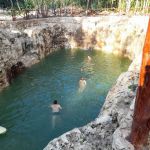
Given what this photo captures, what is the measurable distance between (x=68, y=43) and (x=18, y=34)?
13.2 meters

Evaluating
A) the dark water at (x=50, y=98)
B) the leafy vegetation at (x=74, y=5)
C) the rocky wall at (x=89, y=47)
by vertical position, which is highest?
the leafy vegetation at (x=74, y=5)

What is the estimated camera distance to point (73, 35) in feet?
158

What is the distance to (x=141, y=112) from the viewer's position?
10477 millimetres

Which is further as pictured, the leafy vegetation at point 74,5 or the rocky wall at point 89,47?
the leafy vegetation at point 74,5

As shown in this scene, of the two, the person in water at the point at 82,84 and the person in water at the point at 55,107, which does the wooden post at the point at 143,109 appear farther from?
the person in water at the point at 82,84

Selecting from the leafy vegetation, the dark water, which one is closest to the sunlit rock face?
the dark water

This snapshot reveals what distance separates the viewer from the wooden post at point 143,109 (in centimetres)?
1006

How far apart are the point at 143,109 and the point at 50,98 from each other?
17874 mm

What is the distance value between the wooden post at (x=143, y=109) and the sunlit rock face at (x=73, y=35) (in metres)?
24.0

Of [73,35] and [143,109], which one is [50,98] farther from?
[73,35]

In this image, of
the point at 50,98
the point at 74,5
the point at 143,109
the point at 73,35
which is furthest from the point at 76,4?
the point at 143,109

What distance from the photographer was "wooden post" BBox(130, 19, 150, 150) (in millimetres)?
10056

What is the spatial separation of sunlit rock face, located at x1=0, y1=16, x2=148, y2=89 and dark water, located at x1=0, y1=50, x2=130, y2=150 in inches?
83.0

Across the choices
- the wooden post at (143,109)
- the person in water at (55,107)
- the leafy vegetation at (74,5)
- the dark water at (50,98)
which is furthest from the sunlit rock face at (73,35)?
the wooden post at (143,109)
